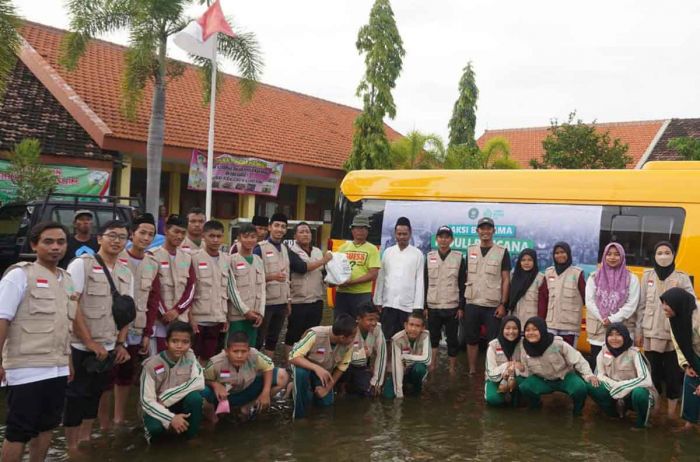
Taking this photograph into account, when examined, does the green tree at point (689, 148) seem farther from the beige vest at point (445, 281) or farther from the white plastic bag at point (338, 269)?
the white plastic bag at point (338, 269)

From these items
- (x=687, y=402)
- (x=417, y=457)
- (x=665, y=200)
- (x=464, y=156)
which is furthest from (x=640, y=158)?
(x=417, y=457)

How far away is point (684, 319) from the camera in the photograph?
502 centimetres

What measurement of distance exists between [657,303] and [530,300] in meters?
1.24

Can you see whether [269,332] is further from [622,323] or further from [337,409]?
[622,323]

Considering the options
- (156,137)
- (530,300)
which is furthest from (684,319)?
(156,137)

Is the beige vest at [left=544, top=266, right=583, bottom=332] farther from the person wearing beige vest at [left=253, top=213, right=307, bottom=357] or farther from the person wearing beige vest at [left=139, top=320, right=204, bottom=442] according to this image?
the person wearing beige vest at [left=139, top=320, right=204, bottom=442]

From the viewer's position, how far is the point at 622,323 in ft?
18.9

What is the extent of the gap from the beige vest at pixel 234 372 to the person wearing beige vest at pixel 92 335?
77 centimetres

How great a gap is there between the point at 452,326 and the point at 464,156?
39.8 ft

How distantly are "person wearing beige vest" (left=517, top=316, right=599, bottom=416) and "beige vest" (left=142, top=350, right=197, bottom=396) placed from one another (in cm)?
282

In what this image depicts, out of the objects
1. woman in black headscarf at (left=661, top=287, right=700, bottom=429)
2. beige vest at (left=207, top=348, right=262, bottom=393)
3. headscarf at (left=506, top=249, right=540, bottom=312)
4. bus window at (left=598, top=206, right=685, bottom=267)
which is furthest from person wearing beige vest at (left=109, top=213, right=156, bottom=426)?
bus window at (left=598, top=206, right=685, bottom=267)

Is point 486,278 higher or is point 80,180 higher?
point 80,180

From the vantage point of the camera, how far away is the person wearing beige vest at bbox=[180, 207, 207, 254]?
18.4 feet

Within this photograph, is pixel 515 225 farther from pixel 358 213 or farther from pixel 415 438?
pixel 415 438
